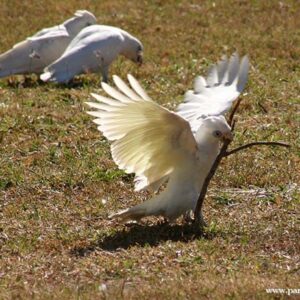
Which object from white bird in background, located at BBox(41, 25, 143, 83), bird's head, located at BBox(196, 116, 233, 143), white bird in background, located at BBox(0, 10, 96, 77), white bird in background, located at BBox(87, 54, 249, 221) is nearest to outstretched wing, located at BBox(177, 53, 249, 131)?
white bird in background, located at BBox(87, 54, 249, 221)

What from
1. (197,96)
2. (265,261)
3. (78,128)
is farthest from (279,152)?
(265,261)

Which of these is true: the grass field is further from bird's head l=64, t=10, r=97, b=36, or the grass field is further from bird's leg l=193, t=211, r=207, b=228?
bird's head l=64, t=10, r=97, b=36

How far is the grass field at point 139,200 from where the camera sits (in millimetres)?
5133

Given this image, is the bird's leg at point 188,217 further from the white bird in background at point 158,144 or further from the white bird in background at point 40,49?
the white bird in background at point 40,49

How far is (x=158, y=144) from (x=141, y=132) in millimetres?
151

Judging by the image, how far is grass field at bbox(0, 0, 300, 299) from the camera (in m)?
5.13

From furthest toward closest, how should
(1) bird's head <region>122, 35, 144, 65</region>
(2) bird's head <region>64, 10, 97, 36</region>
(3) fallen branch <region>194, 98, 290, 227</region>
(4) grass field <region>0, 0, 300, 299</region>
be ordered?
(2) bird's head <region>64, 10, 97, 36</region> → (1) bird's head <region>122, 35, 144, 65</region> → (3) fallen branch <region>194, 98, 290, 227</region> → (4) grass field <region>0, 0, 300, 299</region>

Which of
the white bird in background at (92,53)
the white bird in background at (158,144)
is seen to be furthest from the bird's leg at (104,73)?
the white bird in background at (158,144)

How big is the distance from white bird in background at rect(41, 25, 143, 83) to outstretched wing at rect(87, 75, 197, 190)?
429 centimetres

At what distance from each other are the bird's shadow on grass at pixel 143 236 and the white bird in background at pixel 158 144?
10cm

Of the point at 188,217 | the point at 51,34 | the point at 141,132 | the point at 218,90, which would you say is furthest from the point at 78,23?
the point at 141,132

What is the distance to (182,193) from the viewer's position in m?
5.94

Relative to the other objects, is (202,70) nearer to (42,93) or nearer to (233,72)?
(42,93)

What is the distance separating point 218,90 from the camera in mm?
6531
